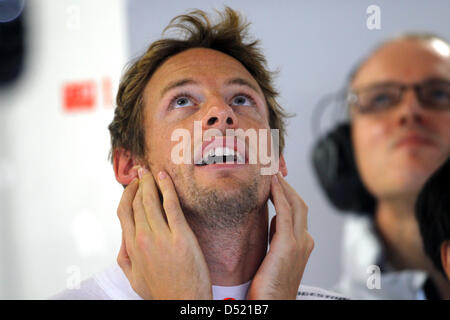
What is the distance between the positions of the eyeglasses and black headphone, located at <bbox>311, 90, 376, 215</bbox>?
0.20 ft

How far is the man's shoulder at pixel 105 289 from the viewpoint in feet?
2.29

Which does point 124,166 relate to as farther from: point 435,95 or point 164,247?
point 435,95

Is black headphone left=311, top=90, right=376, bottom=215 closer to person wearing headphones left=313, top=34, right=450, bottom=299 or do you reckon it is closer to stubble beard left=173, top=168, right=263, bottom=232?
person wearing headphones left=313, top=34, right=450, bottom=299

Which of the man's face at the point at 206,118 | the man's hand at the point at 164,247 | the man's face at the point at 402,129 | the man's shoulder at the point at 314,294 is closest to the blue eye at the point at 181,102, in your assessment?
the man's face at the point at 206,118

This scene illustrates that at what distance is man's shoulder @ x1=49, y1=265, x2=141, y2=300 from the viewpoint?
2.29 feet

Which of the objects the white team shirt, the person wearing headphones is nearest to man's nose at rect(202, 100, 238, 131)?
the white team shirt

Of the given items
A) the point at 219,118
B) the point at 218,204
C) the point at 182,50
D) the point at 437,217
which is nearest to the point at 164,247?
the point at 218,204

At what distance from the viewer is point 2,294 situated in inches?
33.6

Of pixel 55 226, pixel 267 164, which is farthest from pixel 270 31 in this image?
pixel 55 226

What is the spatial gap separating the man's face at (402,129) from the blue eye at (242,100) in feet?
1.20

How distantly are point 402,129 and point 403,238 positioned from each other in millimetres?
233

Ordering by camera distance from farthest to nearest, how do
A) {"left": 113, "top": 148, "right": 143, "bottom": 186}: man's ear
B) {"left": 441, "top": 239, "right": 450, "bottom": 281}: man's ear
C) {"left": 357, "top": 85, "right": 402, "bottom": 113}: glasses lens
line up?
{"left": 357, "top": 85, "right": 402, "bottom": 113}: glasses lens, {"left": 441, "top": 239, "right": 450, "bottom": 281}: man's ear, {"left": 113, "top": 148, "right": 143, "bottom": 186}: man's ear

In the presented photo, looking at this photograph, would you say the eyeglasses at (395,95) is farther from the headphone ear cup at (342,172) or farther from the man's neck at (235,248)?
the man's neck at (235,248)

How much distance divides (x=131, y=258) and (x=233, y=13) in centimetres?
43
